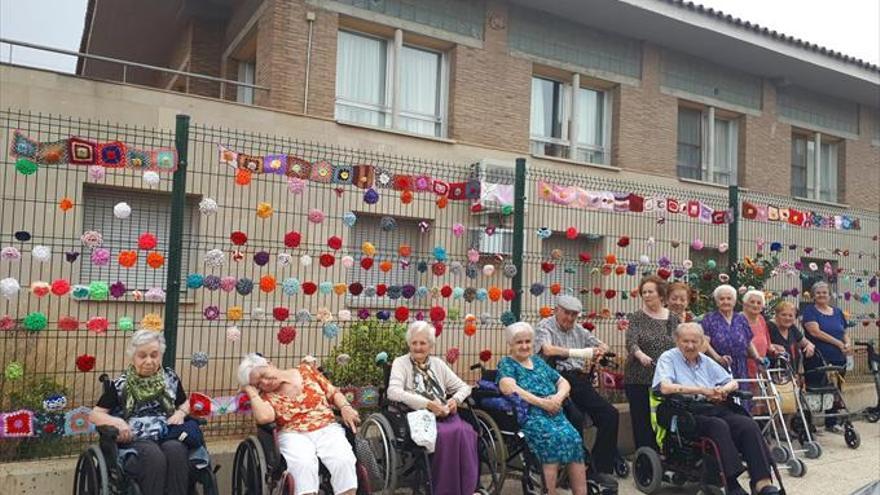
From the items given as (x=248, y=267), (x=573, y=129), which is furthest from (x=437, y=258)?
(x=573, y=129)

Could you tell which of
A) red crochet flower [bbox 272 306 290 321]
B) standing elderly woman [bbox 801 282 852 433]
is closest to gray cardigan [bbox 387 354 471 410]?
red crochet flower [bbox 272 306 290 321]

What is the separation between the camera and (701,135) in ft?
48.9

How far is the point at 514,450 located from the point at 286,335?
2018 millimetres

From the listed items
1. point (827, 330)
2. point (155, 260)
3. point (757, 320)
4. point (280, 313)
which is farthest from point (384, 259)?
point (827, 330)

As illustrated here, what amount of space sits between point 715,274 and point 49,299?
23.0 feet

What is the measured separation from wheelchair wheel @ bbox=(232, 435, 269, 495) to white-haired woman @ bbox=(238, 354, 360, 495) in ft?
0.51

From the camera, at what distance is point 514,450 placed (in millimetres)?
5363

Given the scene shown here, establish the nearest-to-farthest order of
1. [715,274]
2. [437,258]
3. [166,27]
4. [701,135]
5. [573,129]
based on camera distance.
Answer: [437,258] < [715,274] < [573,129] < [166,27] < [701,135]

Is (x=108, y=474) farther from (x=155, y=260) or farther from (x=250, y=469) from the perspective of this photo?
(x=155, y=260)

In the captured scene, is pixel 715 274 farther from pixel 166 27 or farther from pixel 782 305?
pixel 166 27

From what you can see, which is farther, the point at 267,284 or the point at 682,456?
the point at 267,284

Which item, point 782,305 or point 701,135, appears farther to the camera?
point 701,135

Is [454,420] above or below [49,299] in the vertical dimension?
below

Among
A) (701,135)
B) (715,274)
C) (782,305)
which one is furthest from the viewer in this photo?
(701,135)
